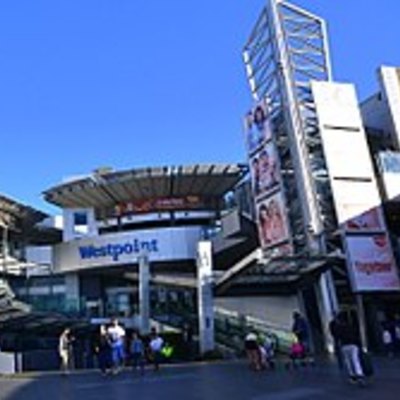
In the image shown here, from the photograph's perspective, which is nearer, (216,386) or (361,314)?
(216,386)

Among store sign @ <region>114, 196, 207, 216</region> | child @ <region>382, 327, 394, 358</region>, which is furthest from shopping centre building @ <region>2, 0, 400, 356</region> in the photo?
store sign @ <region>114, 196, 207, 216</region>

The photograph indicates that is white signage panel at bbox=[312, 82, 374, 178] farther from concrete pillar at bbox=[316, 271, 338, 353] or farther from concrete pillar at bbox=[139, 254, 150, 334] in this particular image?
concrete pillar at bbox=[139, 254, 150, 334]

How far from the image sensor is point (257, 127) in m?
39.0

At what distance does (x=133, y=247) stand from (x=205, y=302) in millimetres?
21737

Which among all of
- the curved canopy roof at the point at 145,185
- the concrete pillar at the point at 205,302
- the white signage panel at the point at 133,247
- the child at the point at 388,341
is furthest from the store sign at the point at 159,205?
the child at the point at 388,341

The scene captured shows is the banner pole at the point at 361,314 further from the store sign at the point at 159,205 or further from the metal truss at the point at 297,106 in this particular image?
the store sign at the point at 159,205

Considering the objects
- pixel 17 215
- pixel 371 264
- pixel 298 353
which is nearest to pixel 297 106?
pixel 371 264

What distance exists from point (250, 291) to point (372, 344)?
6.80m

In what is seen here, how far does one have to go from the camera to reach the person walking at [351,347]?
15.0 metres

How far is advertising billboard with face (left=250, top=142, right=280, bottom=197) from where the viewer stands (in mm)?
36844

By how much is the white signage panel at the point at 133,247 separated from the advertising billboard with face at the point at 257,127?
16821 millimetres

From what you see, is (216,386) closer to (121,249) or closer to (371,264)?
(371,264)

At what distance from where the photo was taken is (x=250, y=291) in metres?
37.8

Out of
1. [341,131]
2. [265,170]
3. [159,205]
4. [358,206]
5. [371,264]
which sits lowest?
[371,264]
